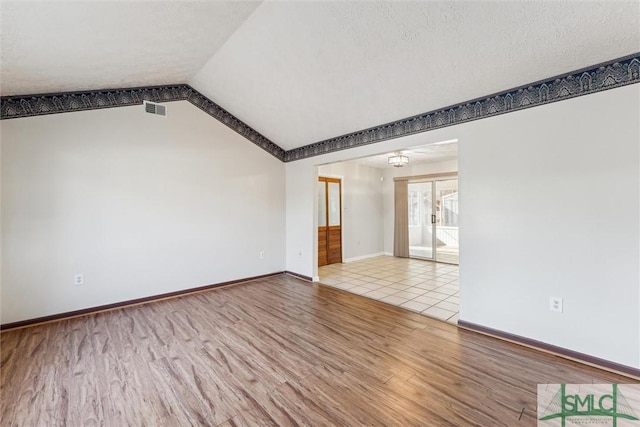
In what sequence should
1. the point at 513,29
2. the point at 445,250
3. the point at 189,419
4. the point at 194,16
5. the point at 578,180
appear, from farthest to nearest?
1. the point at 445,250
2. the point at 194,16
3. the point at 578,180
4. the point at 513,29
5. the point at 189,419

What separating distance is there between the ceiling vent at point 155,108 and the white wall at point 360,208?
129 inches

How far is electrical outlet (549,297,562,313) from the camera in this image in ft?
7.82

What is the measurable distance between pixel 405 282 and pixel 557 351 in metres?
2.45

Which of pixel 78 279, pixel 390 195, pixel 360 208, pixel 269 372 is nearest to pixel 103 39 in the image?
pixel 78 279

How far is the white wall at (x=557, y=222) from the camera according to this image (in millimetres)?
2098

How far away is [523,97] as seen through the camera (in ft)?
8.34

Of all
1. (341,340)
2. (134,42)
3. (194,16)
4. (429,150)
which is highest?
(194,16)

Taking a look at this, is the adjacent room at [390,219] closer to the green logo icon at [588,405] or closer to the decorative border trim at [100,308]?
the decorative border trim at [100,308]

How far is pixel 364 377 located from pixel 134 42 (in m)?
3.73

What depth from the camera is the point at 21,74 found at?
261cm

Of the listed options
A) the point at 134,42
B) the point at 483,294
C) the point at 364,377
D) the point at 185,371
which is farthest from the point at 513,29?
the point at 185,371

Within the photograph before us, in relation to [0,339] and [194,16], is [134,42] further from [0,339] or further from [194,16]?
[0,339]

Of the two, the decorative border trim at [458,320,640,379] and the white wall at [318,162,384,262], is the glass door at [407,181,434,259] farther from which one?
the decorative border trim at [458,320,640,379]

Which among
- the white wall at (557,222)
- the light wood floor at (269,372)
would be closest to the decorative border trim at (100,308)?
the light wood floor at (269,372)
